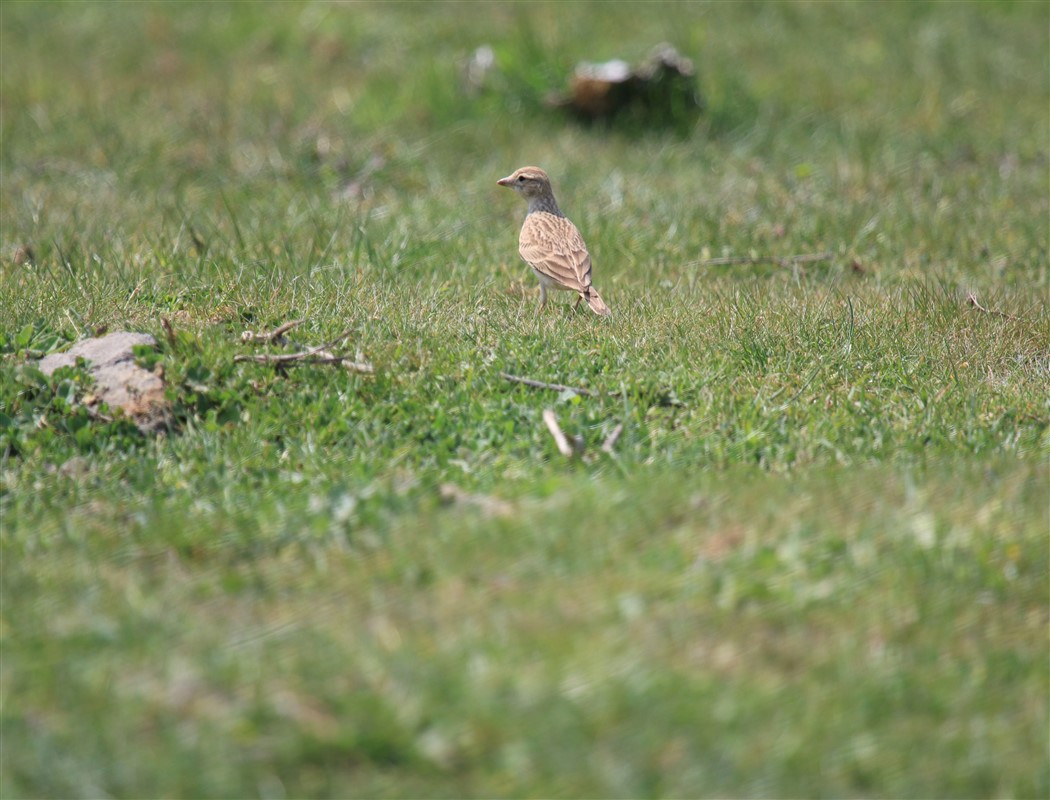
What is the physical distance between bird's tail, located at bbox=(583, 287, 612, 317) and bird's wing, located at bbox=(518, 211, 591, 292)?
→ 0.05 m

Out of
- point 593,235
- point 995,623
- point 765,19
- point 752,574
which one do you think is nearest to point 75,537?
point 752,574

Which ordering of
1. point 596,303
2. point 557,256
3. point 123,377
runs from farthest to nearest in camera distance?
point 557,256 → point 596,303 → point 123,377

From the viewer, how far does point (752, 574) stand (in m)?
4.47

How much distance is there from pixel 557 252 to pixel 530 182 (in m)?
1.18

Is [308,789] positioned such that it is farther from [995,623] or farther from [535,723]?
[995,623]

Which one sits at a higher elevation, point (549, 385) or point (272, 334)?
point (272, 334)

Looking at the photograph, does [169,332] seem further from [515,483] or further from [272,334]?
[515,483]

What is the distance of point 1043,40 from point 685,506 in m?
12.3

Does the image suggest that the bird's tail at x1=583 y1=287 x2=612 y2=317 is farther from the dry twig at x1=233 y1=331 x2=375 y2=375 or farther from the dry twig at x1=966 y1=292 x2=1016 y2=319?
the dry twig at x1=966 y1=292 x2=1016 y2=319

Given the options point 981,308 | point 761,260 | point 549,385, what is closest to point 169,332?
point 549,385

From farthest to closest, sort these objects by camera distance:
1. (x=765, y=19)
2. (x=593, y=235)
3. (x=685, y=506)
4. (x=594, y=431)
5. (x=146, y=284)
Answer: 1. (x=765, y=19)
2. (x=593, y=235)
3. (x=146, y=284)
4. (x=594, y=431)
5. (x=685, y=506)

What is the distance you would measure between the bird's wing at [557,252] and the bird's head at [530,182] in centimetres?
56

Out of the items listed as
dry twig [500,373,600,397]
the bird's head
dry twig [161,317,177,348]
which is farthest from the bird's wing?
dry twig [161,317,177,348]

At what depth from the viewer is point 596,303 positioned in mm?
7074
